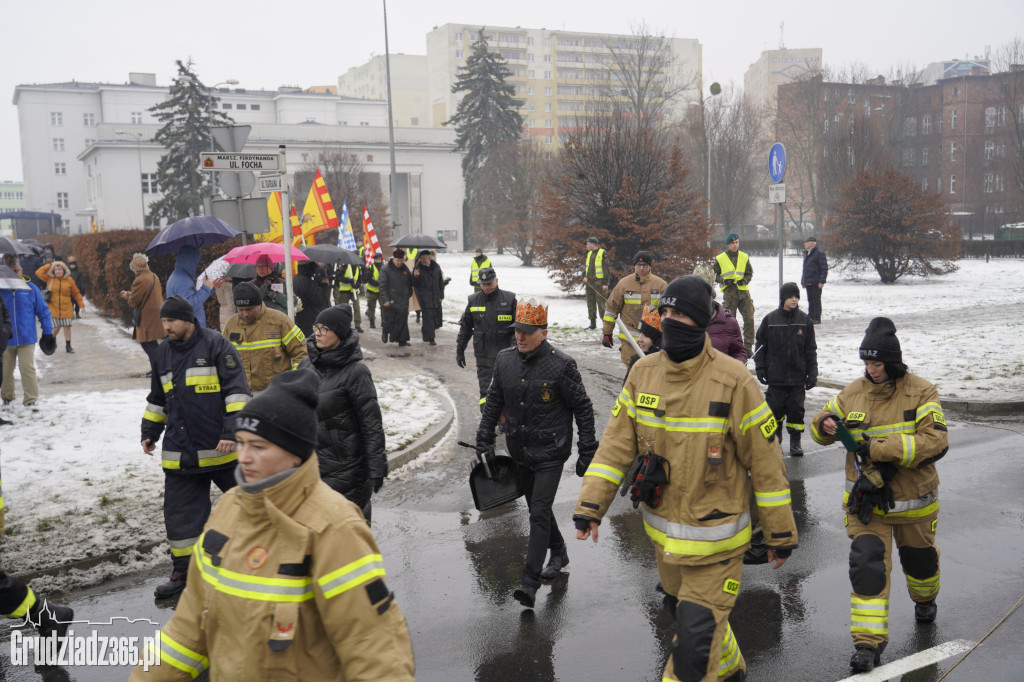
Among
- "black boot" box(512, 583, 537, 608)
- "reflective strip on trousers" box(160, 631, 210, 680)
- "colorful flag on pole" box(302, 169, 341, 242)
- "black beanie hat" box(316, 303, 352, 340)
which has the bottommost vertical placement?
"black boot" box(512, 583, 537, 608)

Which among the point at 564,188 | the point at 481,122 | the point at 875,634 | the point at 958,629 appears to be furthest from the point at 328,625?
the point at 481,122

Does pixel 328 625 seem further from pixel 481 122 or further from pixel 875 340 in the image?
pixel 481 122

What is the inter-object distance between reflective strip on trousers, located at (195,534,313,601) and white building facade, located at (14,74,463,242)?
53.7m

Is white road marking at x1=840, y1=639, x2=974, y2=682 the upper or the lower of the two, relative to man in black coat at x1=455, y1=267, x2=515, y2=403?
lower

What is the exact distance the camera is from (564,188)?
26.2m

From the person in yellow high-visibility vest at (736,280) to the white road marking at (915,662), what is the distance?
1126cm

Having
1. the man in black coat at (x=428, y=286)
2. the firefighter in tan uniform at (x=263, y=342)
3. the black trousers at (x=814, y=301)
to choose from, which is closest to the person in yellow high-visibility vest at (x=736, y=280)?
the black trousers at (x=814, y=301)

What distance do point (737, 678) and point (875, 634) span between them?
103 centimetres

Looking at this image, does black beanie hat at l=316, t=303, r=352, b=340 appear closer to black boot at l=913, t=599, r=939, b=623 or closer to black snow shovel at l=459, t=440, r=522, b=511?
black snow shovel at l=459, t=440, r=522, b=511

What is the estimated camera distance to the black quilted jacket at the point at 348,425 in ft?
17.5

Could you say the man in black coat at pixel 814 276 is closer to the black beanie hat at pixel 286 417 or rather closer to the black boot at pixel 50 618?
the black boot at pixel 50 618

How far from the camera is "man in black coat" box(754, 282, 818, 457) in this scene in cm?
883

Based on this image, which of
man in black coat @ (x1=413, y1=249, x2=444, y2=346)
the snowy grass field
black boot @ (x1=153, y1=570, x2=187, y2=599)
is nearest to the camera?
black boot @ (x1=153, y1=570, x2=187, y2=599)

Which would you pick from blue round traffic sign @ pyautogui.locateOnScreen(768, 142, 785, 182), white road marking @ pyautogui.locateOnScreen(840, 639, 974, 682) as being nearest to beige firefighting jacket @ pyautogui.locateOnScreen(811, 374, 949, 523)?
white road marking @ pyautogui.locateOnScreen(840, 639, 974, 682)
